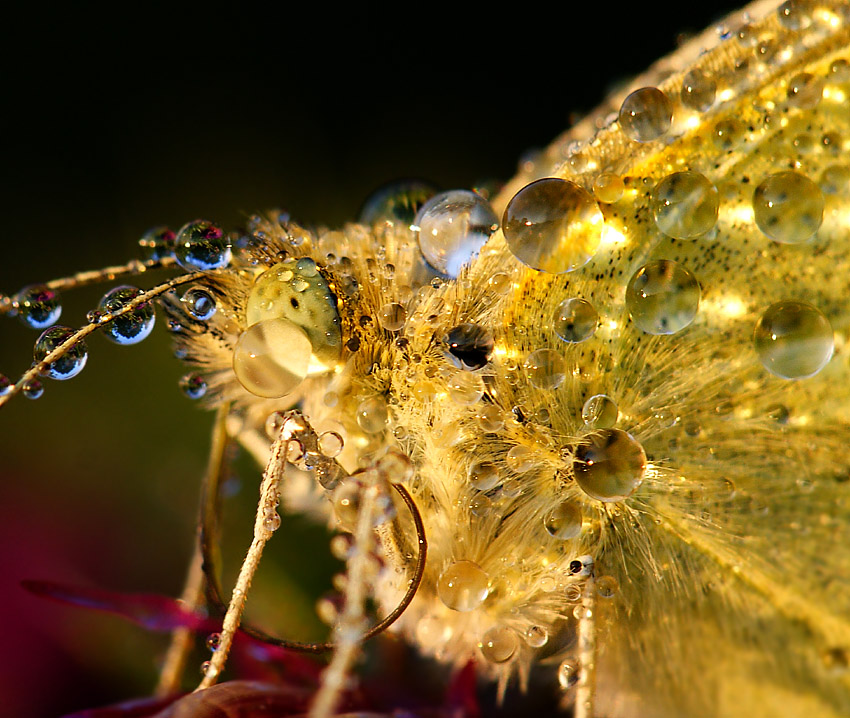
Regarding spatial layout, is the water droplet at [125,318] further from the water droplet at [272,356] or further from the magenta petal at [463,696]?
the magenta petal at [463,696]

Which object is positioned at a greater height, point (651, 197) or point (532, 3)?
point (532, 3)

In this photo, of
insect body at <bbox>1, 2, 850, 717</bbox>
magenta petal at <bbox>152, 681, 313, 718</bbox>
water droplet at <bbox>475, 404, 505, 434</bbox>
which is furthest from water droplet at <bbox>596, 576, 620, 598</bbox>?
magenta petal at <bbox>152, 681, 313, 718</bbox>

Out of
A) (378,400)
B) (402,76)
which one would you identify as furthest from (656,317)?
(402,76)

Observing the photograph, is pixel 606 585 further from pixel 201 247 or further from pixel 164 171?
pixel 164 171

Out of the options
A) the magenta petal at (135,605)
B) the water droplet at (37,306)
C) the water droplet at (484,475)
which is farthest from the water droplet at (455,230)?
the magenta petal at (135,605)

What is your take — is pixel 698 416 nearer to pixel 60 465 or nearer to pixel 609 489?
pixel 609 489

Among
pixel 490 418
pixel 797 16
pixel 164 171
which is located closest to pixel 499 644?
pixel 490 418
